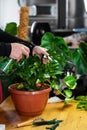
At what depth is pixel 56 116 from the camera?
1.10 metres

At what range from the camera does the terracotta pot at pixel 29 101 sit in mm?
1053

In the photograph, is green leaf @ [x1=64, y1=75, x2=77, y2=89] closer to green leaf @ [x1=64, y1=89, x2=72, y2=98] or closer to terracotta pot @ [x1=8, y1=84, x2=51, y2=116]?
green leaf @ [x1=64, y1=89, x2=72, y2=98]

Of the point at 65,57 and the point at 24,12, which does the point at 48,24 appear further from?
the point at 65,57

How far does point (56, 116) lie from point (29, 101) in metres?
0.15

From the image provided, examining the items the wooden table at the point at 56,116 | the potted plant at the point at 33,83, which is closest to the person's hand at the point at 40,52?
the potted plant at the point at 33,83

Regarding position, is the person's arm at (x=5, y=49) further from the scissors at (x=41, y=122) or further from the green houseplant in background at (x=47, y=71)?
the scissors at (x=41, y=122)

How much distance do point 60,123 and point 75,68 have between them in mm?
504

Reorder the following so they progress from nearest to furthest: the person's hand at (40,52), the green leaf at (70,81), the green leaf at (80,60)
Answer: the person's hand at (40,52)
the green leaf at (70,81)
the green leaf at (80,60)

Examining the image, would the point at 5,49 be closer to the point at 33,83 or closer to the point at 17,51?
the point at 17,51

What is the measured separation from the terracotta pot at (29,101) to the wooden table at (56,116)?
0.09ft

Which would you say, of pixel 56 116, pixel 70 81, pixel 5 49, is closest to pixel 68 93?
pixel 70 81

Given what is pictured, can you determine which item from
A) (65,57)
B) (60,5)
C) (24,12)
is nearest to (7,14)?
(60,5)

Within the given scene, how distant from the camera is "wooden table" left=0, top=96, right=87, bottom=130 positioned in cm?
99

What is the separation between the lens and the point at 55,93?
1.31 m
